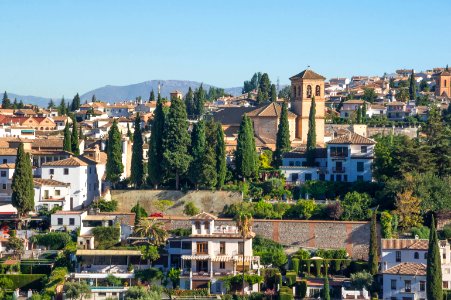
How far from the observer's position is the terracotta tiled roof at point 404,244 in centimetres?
5128

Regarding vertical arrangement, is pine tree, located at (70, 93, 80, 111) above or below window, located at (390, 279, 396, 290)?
above

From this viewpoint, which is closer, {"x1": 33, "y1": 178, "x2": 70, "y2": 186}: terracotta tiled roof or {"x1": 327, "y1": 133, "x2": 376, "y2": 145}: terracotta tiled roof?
{"x1": 33, "y1": 178, "x2": 70, "y2": 186}: terracotta tiled roof

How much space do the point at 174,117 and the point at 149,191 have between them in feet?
15.9

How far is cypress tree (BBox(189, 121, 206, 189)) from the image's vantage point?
59.5m

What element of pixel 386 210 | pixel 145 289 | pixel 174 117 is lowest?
pixel 145 289

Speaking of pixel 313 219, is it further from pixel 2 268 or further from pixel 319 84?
pixel 319 84

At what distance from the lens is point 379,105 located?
105125 mm

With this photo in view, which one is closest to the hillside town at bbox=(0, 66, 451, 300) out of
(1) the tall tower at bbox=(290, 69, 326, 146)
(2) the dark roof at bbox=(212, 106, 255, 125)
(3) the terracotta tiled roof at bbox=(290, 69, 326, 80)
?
(1) the tall tower at bbox=(290, 69, 326, 146)

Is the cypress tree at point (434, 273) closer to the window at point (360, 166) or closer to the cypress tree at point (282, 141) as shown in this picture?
the window at point (360, 166)

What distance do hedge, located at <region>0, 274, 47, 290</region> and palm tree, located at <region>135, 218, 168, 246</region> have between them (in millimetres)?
5993

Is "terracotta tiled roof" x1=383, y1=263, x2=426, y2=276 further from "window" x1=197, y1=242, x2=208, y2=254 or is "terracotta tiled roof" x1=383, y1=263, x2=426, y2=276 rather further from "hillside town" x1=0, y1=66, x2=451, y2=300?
"window" x1=197, y1=242, x2=208, y2=254

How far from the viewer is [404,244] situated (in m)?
51.5

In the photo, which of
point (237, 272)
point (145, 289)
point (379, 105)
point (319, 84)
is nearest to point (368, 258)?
point (237, 272)

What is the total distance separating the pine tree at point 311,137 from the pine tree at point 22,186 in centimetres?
1856
